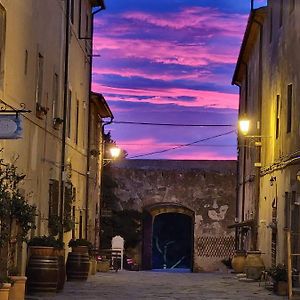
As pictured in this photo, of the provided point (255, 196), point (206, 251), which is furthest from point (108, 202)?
point (255, 196)

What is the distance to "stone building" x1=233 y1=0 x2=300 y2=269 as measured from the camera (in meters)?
23.1

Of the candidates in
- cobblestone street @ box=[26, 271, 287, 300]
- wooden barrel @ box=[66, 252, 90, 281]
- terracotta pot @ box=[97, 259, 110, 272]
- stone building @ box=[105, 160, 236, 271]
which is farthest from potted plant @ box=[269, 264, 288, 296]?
stone building @ box=[105, 160, 236, 271]

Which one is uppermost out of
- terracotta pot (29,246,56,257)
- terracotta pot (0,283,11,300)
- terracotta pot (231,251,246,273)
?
terracotta pot (29,246,56,257)

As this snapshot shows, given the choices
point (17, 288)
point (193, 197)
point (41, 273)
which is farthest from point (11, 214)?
point (193, 197)

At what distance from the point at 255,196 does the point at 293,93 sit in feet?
31.7

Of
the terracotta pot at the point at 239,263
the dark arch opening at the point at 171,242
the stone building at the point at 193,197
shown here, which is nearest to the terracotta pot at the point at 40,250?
the terracotta pot at the point at 239,263

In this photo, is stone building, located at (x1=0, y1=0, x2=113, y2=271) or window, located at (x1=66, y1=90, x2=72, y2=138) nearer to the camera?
stone building, located at (x1=0, y1=0, x2=113, y2=271)

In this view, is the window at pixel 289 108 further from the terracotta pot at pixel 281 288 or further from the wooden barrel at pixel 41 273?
the wooden barrel at pixel 41 273

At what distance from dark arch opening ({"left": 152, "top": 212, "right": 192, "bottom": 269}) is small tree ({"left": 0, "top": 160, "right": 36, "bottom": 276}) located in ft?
113

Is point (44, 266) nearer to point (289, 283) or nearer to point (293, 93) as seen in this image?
point (289, 283)

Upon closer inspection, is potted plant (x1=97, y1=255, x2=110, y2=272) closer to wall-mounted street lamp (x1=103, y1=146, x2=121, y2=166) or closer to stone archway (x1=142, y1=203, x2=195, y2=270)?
wall-mounted street lamp (x1=103, y1=146, x2=121, y2=166)

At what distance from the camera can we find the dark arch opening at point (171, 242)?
51.8 metres

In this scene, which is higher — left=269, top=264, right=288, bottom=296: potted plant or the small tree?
the small tree

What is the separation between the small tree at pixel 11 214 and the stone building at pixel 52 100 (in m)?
0.78
